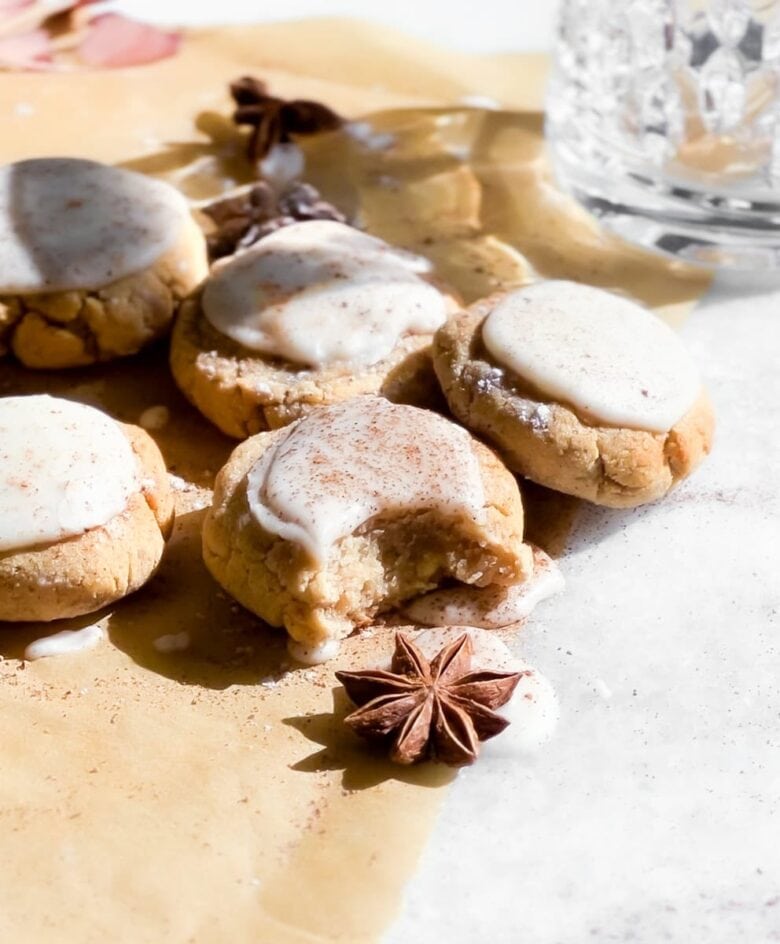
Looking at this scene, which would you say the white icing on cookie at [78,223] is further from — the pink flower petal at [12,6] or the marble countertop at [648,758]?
the pink flower petal at [12,6]

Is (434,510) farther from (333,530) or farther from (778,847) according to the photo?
(778,847)

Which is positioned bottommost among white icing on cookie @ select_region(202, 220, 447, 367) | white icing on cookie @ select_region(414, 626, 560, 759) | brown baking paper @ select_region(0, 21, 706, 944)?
brown baking paper @ select_region(0, 21, 706, 944)

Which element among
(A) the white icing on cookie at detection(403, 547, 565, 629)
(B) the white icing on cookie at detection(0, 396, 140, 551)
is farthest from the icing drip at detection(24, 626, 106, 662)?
(A) the white icing on cookie at detection(403, 547, 565, 629)

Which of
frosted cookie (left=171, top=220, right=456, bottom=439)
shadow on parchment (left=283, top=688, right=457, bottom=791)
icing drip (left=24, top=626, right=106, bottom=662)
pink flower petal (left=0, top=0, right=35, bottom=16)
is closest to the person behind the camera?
shadow on parchment (left=283, top=688, right=457, bottom=791)

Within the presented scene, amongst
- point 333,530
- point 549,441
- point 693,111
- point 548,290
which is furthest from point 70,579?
point 693,111

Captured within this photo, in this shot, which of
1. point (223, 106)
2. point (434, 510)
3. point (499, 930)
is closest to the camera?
point (499, 930)

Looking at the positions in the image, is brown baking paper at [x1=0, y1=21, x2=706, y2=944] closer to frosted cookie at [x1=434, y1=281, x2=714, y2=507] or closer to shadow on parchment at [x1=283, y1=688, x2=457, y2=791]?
shadow on parchment at [x1=283, y1=688, x2=457, y2=791]

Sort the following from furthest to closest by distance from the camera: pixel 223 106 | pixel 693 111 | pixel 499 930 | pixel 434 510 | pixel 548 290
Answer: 1. pixel 223 106
2. pixel 693 111
3. pixel 548 290
4. pixel 434 510
5. pixel 499 930
